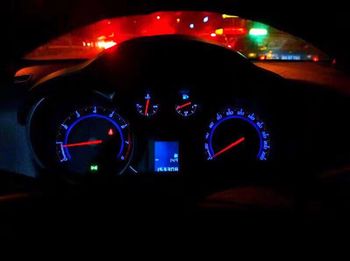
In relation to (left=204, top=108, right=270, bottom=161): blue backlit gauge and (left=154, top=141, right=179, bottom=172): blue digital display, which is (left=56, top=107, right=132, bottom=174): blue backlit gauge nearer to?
(left=154, top=141, right=179, bottom=172): blue digital display

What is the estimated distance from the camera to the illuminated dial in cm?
Answer: 391

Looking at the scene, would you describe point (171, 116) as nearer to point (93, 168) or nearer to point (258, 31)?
point (93, 168)

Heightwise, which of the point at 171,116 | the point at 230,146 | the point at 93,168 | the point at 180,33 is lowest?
the point at 93,168

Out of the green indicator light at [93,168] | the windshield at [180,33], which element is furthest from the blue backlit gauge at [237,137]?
the green indicator light at [93,168]

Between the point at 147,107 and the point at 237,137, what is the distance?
58cm

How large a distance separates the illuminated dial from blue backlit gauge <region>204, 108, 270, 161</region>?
0.14m

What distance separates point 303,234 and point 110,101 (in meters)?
1.59

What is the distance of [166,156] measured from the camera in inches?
149

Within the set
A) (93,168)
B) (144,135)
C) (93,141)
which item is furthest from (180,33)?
(93,168)

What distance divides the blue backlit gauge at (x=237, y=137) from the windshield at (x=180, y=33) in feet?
1.51

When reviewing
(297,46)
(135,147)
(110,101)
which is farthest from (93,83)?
(297,46)

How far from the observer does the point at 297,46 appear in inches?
166

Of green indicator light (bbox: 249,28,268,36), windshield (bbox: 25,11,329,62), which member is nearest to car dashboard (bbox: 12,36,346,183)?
windshield (bbox: 25,11,329,62)

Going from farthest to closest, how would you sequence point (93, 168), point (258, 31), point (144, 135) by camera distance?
point (258, 31) → point (144, 135) → point (93, 168)
